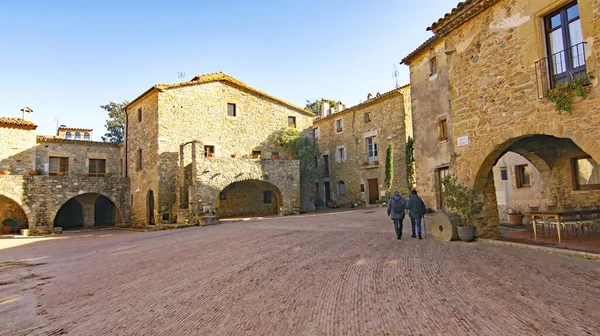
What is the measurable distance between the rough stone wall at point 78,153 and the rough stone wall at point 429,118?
21.9m

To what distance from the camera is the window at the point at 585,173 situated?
952cm

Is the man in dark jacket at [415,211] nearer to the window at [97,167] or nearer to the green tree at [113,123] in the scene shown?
the window at [97,167]

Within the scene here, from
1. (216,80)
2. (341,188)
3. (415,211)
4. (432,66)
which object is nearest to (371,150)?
(341,188)

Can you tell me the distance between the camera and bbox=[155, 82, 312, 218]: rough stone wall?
19141 mm

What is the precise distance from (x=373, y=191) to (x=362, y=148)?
11.2ft

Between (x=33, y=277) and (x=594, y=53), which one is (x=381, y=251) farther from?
(x=33, y=277)

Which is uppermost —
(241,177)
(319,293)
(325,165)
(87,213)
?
(325,165)

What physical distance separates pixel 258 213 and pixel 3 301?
17.5 metres

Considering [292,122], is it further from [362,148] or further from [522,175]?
[522,175]

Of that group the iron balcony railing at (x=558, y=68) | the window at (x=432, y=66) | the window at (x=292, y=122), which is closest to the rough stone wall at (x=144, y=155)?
the window at (x=292, y=122)

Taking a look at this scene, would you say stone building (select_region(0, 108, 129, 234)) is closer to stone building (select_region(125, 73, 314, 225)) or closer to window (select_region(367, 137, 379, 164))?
stone building (select_region(125, 73, 314, 225))

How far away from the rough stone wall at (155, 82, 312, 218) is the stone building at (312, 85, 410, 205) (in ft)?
12.4

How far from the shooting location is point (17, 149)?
20.5 m

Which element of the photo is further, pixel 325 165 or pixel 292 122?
pixel 325 165
